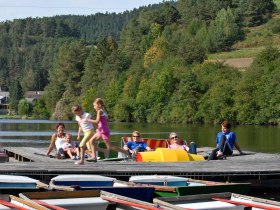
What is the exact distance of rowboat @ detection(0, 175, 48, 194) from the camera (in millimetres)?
14094

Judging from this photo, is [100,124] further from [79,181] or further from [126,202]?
[126,202]

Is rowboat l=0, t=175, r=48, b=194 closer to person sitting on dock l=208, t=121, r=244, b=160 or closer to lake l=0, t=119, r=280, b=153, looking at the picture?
person sitting on dock l=208, t=121, r=244, b=160

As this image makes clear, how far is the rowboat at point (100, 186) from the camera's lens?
14.3 metres

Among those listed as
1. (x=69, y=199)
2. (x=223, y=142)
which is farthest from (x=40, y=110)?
(x=69, y=199)

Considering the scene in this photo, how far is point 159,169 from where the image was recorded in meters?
18.2

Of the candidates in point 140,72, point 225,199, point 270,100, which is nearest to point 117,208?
point 225,199

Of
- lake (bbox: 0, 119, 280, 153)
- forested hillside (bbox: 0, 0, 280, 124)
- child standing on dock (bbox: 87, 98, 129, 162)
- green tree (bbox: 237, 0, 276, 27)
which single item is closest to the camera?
child standing on dock (bbox: 87, 98, 129, 162)

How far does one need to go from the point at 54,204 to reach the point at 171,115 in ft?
297

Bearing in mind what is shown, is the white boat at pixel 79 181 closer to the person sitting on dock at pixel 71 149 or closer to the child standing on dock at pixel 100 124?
the child standing on dock at pixel 100 124

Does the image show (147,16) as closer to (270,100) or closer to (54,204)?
(270,100)

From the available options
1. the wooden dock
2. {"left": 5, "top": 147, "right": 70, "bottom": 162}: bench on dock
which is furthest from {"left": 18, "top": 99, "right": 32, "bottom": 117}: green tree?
the wooden dock

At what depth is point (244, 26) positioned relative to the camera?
158 m

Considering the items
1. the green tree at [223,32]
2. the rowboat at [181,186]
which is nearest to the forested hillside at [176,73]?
the green tree at [223,32]

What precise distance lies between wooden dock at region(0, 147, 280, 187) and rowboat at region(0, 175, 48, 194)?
2.31 meters
